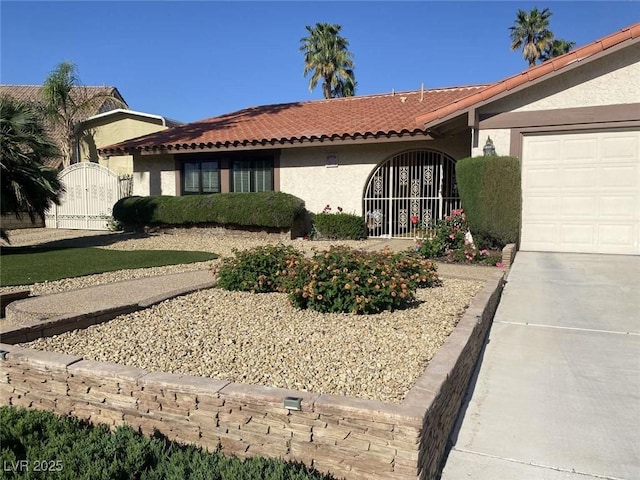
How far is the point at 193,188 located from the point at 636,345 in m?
14.0

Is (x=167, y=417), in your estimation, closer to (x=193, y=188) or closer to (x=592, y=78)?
(x=592, y=78)

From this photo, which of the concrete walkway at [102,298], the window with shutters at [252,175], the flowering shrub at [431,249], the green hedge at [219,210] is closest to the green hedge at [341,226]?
the green hedge at [219,210]

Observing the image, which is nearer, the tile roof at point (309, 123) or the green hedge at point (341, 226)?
the green hedge at point (341, 226)

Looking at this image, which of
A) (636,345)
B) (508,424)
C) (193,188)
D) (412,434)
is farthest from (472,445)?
(193,188)

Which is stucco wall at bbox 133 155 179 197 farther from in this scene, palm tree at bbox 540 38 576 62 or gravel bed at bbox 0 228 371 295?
palm tree at bbox 540 38 576 62

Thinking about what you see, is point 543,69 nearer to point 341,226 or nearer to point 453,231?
point 453,231

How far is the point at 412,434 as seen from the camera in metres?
2.64

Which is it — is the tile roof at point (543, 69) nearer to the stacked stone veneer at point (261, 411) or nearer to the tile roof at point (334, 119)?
the tile roof at point (334, 119)

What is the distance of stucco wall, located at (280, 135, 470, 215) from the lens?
14.0m

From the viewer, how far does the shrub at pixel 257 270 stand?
22.3 feet

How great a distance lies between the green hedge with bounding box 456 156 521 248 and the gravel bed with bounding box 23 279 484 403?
376cm

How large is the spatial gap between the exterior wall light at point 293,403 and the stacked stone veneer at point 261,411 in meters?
0.03

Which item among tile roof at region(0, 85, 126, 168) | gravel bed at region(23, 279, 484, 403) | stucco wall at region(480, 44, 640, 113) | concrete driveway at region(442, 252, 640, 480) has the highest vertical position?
tile roof at region(0, 85, 126, 168)

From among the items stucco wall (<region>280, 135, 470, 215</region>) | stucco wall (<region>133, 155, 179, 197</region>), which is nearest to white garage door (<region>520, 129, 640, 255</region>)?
stucco wall (<region>280, 135, 470, 215</region>)
